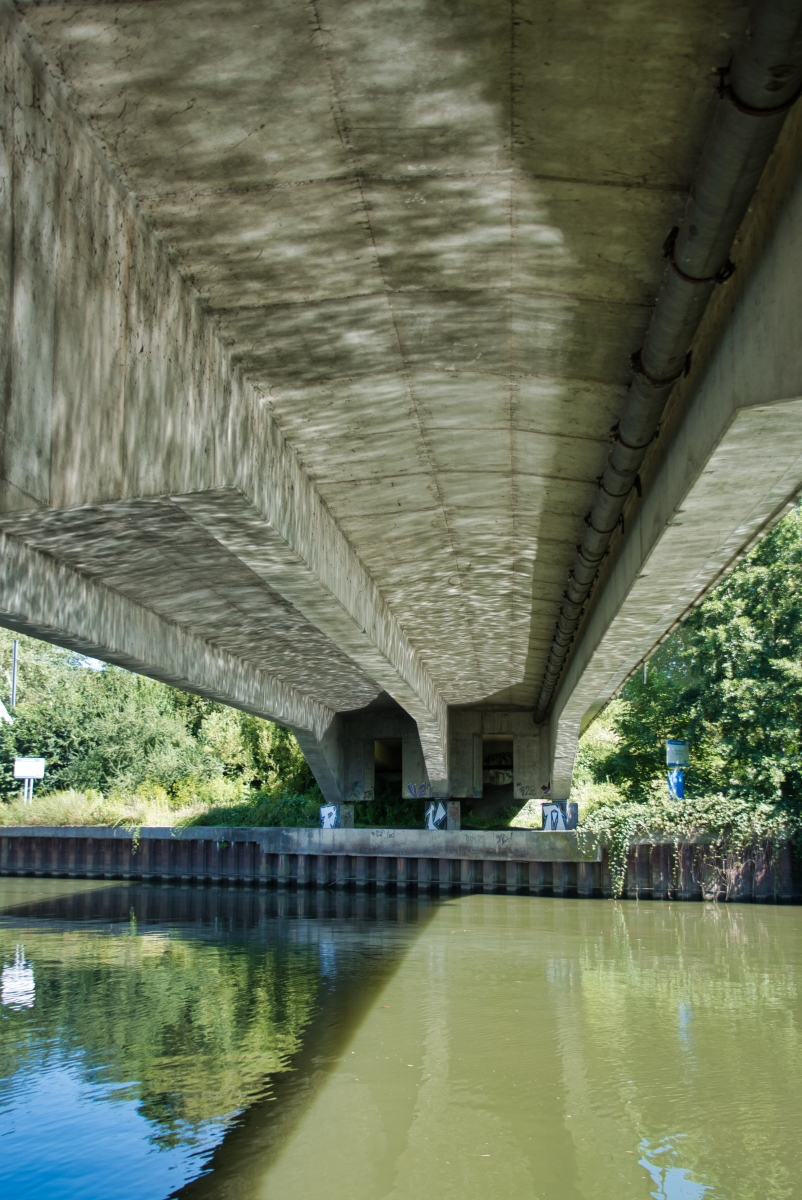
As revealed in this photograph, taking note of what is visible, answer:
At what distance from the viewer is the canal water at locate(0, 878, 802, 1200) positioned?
7723mm

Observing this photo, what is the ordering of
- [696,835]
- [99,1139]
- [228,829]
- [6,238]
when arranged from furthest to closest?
[228,829], [696,835], [99,1139], [6,238]

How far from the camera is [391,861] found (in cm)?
2766

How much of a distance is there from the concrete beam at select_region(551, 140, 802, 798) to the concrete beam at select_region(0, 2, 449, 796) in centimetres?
327

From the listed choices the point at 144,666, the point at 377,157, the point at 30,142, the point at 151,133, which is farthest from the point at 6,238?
the point at 144,666

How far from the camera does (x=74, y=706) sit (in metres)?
42.2

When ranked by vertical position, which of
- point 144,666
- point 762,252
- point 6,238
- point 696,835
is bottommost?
point 696,835

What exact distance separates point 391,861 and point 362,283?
23.6 m

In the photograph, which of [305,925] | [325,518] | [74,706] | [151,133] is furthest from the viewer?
[74,706]

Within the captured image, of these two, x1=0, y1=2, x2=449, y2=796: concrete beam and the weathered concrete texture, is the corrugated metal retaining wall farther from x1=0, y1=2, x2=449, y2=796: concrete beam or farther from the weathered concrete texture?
x1=0, y1=2, x2=449, y2=796: concrete beam

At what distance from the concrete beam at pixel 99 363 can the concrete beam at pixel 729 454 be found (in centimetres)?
327

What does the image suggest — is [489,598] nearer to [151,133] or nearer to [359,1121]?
[359,1121]

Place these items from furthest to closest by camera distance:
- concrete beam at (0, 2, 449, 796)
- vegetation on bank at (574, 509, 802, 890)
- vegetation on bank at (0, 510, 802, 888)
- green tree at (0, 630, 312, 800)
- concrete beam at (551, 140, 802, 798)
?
1. green tree at (0, 630, 312, 800)
2. vegetation on bank at (0, 510, 802, 888)
3. vegetation on bank at (574, 509, 802, 890)
4. concrete beam at (551, 140, 802, 798)
5. concrete beam at (0, 2, 449, 796)

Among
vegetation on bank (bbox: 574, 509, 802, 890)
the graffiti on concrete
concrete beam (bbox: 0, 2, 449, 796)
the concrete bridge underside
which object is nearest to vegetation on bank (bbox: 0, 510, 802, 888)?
vegetation on bank (bbox: 574, 509, 802, 890)

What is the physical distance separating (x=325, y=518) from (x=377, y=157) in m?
5.43
